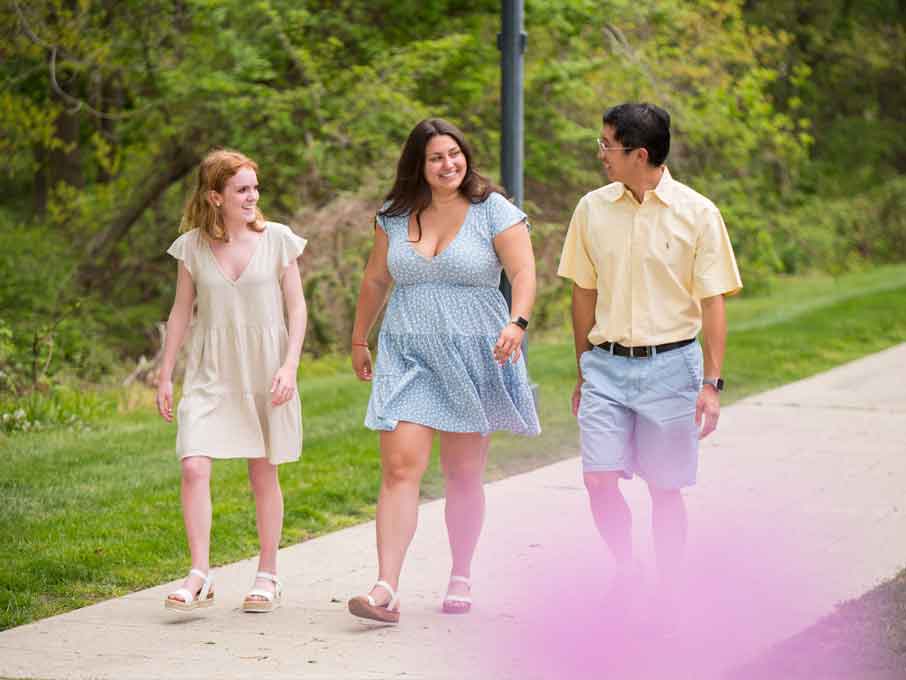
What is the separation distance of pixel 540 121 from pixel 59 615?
38.4 feet

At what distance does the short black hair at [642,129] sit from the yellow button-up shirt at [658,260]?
4.3 inches

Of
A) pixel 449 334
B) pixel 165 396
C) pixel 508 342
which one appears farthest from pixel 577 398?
pixel 165 396

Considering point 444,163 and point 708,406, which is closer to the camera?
point 708,406

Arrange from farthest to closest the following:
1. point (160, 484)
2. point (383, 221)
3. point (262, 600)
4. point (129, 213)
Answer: point (129, 213) → point (160, 484) → point (383, 221) → point (262, 600)

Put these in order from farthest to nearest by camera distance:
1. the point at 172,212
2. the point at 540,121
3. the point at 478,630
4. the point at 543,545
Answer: the point at 172,212
the point at 540,121
the point at 543,545
the point at 478,630

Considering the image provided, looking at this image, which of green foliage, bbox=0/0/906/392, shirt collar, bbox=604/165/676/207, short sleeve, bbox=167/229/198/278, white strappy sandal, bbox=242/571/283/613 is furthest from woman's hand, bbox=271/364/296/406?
green foliage, bbox=0/0/906/392

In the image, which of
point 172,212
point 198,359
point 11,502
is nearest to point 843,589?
point 198,359

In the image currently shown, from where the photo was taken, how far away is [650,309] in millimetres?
5277

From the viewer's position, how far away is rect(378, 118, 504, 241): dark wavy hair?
553 centimetres

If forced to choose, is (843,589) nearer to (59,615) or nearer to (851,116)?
(59,615)

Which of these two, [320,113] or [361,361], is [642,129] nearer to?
[361,361]

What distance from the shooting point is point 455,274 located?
547 cm

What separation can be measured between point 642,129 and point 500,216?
0.61 meters

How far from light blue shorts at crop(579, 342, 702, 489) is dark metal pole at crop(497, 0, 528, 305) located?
484cm
